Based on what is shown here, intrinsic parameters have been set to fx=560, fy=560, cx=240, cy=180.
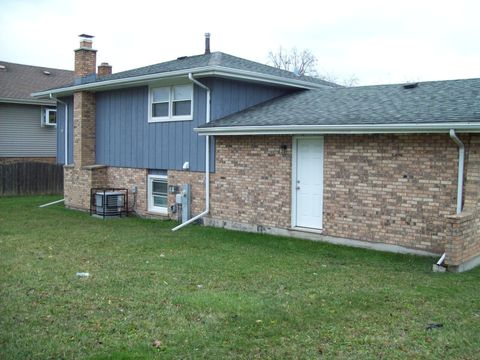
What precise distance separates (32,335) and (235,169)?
7.91 meters

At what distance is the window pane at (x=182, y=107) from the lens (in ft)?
46.2

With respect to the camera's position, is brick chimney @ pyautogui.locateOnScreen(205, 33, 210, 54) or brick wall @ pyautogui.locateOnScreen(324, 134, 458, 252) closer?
brick wall @ pyautogui.locateOnScreen(324, 134, 458, 252)

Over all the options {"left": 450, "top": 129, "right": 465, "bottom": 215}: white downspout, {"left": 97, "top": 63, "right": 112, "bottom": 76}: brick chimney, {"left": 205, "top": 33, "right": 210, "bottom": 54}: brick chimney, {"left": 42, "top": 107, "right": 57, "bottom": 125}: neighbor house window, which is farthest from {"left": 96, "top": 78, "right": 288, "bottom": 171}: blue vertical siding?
{"left": 42, "top": 107, "right": 57, "bottom": 125}: neighbor house window

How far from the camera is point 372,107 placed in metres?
11.2

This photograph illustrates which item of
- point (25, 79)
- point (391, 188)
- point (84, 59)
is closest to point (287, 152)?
point (391, 188)

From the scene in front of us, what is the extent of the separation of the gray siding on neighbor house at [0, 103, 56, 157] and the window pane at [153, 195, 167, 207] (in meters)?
13.2

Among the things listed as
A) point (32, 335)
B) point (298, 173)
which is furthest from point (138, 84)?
point (32, 335)

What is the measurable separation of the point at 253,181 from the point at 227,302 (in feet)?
20.1

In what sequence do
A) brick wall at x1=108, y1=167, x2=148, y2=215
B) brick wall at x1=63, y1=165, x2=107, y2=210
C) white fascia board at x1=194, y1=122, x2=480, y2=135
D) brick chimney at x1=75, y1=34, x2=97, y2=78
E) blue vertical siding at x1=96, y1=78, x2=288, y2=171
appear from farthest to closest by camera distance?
brick chimney at x1=75, y1=34, x2=97, y2=78 → brick wall at x1=63, y1=165, x2=107, y2=210 → brick wall at x1=108, y1=167, x2=148, y2=215 → blue vertical siding at x1=96, y1=78, x2=288, y2=171 → white fascia board at x1=194, y1=122, x2=480, y2=135

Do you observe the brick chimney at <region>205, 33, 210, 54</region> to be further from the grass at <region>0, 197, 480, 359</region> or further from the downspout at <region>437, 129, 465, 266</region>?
the downspout at <region>437, 129, 465, 266</region>

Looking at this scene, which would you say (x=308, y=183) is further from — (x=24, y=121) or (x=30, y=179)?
(x=24, y=121)

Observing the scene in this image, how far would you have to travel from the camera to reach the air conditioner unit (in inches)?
601

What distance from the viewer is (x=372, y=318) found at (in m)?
6.01

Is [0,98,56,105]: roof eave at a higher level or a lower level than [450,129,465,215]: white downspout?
higher
